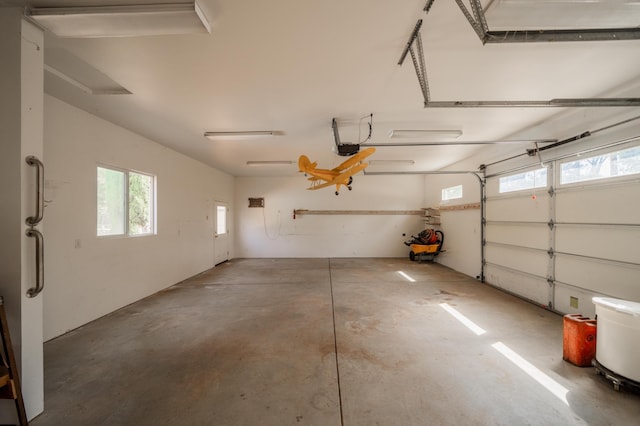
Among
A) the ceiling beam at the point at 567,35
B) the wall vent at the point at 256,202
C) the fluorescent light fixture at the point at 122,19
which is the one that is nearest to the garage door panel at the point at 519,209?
the ceiling beam at the point at 567,35

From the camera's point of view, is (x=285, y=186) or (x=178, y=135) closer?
(x=178, y=135)

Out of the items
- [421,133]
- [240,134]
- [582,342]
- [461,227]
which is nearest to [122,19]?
[240,134]

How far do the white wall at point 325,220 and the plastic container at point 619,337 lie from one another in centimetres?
594

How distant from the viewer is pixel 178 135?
12.8ft

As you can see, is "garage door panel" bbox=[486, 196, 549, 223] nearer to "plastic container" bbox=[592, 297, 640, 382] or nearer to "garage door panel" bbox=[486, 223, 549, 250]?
"garage door panel" bbox=[486, 223, 549, 250]

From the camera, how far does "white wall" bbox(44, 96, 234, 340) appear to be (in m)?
2.64

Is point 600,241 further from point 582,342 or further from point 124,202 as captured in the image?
point 124,202

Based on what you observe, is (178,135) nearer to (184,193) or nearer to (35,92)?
(184,193)

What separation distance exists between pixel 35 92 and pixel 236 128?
2.24 meters

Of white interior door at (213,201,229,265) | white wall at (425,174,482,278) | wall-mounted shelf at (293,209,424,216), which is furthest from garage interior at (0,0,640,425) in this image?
wall-mounted shelf at (293,209,424,216)

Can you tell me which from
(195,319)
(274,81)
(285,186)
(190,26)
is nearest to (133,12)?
(190,26)

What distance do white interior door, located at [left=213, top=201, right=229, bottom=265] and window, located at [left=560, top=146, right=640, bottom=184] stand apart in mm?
7410

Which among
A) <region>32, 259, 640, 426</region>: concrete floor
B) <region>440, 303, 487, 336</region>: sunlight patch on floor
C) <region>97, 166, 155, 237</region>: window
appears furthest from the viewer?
<region>97, 166, 155, 237</region>: window

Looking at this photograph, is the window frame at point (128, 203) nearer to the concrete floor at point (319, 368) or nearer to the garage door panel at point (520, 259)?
the concrete floor at point (319, 368)
